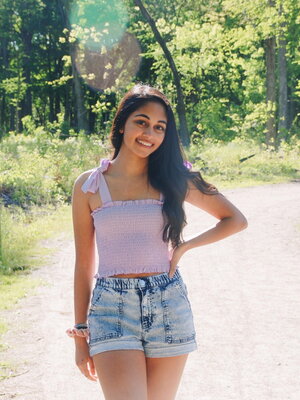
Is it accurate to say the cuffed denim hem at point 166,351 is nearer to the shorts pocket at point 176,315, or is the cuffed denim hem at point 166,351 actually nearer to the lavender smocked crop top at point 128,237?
the shorts pocket at point 176,315

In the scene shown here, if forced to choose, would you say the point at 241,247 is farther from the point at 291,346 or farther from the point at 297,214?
the point at 291,346

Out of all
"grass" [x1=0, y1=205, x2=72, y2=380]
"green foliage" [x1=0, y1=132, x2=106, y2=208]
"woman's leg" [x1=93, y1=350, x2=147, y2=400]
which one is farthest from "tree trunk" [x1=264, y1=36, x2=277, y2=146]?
"woman's leg" [x1=93, y1=350, x2=147, y2=400]

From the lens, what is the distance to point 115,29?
38.8 m

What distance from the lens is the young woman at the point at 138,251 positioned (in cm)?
262

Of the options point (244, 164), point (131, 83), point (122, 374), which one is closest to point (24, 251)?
point (122, 374)

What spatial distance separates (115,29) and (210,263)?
105ft

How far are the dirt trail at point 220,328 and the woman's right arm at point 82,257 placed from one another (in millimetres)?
1494

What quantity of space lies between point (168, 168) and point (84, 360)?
0.94 metres

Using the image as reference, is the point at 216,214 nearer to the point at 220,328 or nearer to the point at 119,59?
the point at 220,328

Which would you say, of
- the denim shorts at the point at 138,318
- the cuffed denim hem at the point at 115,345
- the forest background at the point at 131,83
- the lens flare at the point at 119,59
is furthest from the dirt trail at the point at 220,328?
the lens flare at the point at 119,59

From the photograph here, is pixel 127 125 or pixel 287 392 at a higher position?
pixel 127 125

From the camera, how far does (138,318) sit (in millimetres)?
2637

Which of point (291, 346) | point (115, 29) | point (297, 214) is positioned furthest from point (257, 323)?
point (115, 29)

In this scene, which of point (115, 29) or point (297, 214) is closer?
point (297, 214)
